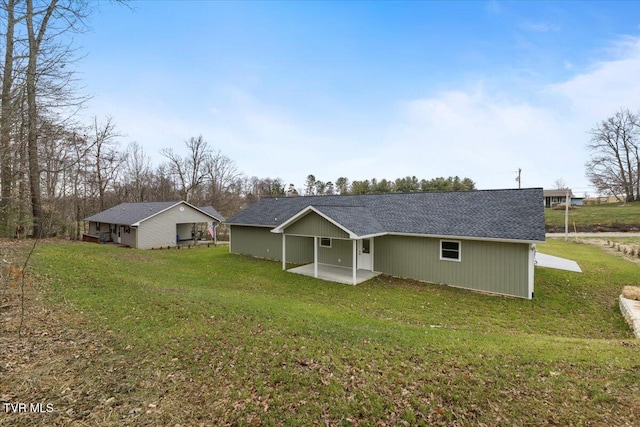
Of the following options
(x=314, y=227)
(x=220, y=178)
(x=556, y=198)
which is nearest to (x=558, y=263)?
(x=314, y=227)

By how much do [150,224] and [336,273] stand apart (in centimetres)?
1864

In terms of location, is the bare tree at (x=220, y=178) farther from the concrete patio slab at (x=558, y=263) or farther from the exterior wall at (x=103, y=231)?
the concrete patio slab at (x=558, y=263)

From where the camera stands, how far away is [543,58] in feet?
48.7

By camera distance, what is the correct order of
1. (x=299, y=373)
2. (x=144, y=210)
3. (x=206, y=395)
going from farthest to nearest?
(x=144, y=210), (x=299, y=373), (x=206, y=395)

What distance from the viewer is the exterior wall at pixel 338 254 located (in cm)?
1534

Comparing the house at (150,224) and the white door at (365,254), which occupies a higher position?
the house at (150,224)

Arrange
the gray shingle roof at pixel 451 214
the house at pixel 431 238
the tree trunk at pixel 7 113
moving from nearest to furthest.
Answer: the tree trunk at pixel 7 113
the house at pixel 431 238
the gray shingle roof at pixel 451 214

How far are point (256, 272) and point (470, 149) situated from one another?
22936 mm

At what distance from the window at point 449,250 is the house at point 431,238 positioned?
1.6 inches

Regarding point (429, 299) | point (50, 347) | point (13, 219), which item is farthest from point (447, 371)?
point (13, 219)

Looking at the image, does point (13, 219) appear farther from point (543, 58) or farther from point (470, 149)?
point (470, 149)

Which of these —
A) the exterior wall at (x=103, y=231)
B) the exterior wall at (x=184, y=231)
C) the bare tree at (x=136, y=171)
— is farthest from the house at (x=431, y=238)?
the bare tree at (x=136, y=171)

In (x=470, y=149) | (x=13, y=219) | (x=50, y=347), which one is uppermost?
(x=470, y=149)

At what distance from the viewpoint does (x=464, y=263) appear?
12.1 metres
